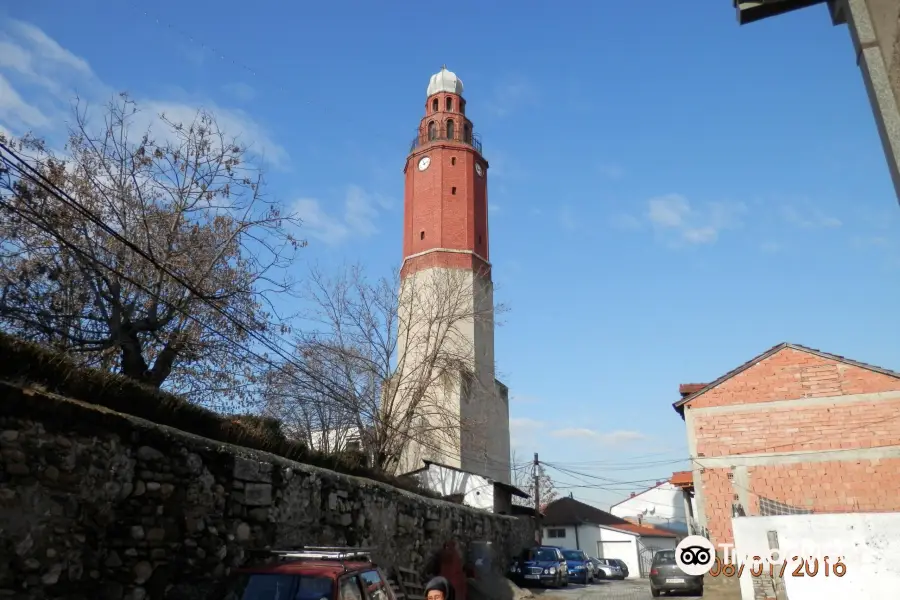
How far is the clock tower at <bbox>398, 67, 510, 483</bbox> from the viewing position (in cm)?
2648

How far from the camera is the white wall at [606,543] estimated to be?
139 ft

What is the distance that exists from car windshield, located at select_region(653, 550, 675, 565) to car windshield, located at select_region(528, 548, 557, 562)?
4383 mm

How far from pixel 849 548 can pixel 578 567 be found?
53.1 feet

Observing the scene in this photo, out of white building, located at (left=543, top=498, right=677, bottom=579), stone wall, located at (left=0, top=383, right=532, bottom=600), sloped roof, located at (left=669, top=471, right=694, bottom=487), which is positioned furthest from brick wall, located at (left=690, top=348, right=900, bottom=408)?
white building, located at (left=543, top=498, right=677, bottom=579)

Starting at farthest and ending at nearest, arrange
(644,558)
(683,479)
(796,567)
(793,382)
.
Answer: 1. (644,558)
2. (683,479)
3. (793,382)
4. (796,567)

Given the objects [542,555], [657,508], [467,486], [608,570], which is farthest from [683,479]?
[657,508]

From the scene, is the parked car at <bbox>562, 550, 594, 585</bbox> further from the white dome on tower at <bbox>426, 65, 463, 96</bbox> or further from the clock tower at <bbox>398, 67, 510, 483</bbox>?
the white dome on tower at <bbox>426, 65, 463, 96</bbox>

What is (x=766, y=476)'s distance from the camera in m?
21.9

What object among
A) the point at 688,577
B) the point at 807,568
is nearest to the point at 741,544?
the point at 807,568

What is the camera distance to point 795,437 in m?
22.1

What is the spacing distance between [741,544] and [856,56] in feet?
42.1

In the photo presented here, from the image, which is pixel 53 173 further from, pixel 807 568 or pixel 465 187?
pixel 465 187

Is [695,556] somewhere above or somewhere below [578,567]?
above

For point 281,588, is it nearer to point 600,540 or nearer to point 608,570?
point 608,570
